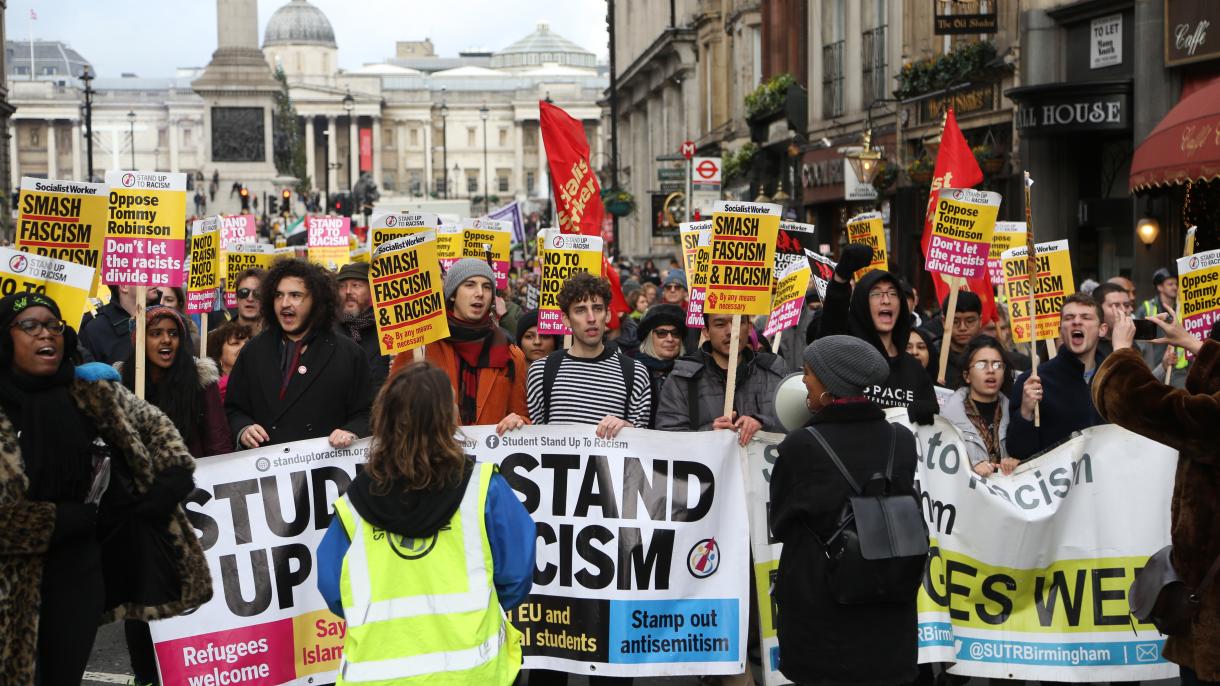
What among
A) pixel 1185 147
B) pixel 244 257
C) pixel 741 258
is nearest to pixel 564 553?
pixel 741 258

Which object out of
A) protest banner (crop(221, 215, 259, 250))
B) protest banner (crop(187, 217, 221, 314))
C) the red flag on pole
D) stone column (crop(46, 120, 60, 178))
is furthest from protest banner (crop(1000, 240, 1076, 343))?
stone column (crop(46, 120, 60, 178))

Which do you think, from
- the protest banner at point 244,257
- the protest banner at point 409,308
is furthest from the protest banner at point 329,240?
the protest banner at point 409,308

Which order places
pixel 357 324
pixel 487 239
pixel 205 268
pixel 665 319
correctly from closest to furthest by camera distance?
pixel 665 319 < pixel 357 324 < pixel 205 268 < pixel 487 239

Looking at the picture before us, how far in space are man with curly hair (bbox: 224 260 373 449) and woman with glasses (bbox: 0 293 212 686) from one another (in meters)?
1.36

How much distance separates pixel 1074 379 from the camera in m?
7.76

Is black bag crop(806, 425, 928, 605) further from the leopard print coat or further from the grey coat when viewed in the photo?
the leopard print coat

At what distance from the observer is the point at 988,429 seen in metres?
7.66

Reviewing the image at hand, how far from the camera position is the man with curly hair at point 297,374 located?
7.17 m

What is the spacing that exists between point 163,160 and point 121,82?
49.9 feet

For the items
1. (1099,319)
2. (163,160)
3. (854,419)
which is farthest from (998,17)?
(163,160)

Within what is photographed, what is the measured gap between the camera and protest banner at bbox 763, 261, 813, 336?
10359 millimetres

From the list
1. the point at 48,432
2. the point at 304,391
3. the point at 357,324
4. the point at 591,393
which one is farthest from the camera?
the point at 357,324

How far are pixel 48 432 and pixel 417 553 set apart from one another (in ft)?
4.88

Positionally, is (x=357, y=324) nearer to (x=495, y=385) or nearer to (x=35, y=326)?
(x=495, y=385)
